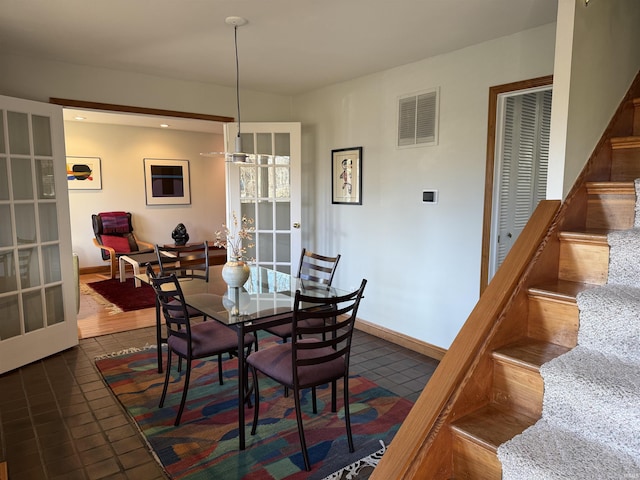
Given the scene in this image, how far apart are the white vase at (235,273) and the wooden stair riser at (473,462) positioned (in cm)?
195

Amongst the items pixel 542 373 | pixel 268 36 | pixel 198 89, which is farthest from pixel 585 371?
pixel 198 89

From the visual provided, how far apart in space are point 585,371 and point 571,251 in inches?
23.2

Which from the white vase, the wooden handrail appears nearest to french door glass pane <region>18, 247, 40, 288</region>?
the white vase

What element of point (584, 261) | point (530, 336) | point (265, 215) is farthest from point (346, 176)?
point (530, 336)

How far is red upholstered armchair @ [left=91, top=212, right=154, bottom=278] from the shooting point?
22.6 ft

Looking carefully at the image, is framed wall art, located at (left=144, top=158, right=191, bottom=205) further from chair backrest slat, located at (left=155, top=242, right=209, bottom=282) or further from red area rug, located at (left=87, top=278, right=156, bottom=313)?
chair backrest slat, located at (left=155, top=242, right=209, bottom=282)

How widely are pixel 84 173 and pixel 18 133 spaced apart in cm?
406

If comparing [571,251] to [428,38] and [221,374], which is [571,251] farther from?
[221,374]

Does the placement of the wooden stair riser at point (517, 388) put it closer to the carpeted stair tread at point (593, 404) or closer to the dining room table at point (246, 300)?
the carpeted stair tread at point (593, 404)

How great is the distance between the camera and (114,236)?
7125 mm

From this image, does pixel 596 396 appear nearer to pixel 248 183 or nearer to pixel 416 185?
pixel 416 185

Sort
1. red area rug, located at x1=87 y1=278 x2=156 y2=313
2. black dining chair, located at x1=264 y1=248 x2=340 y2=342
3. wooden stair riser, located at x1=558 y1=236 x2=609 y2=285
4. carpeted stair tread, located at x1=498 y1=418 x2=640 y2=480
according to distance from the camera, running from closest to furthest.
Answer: carpeted stair tread, located at x1=498 y1=418 x2=640 y2=480 → wooden stair riser, located at x1=558 y1=236 x2=609 y2=285 → black dining chair, located at x1=264 y1=248 x2=340 y2=342 → red area rug, located at x1=87 y1=278 x2=156 y2=313

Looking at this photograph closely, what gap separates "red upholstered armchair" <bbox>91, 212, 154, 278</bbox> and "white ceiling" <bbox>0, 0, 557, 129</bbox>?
12.4 feet

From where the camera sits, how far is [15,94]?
3.51m
